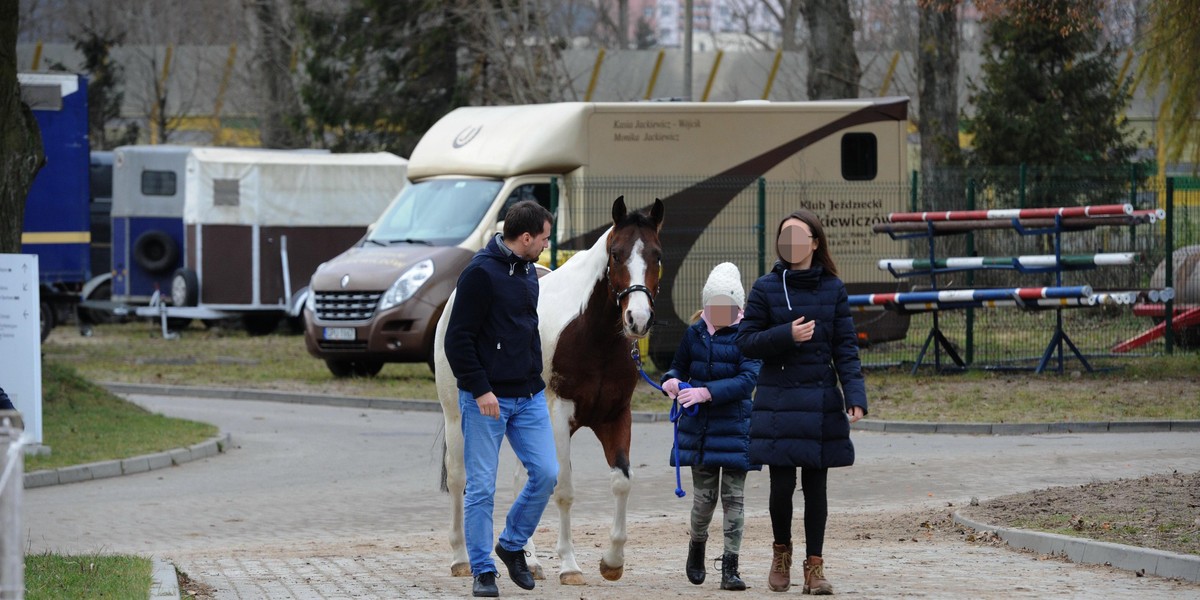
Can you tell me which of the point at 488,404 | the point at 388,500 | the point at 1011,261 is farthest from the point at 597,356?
the point at 1011,261

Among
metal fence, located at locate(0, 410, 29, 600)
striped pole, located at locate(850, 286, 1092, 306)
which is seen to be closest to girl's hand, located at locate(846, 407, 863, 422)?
metal fence, located at locate(0, 410, 29, 600)

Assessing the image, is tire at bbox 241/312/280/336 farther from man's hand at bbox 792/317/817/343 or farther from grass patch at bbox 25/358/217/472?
man's hand at bbox 792/317/817/343

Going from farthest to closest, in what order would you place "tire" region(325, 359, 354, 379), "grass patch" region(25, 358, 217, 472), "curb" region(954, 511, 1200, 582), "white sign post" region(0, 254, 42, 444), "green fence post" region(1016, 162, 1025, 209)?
"green fence post" region(1016, 162, 1025, 209)
"tire" region(325, 359, 354, 379)
"grass patch" region(25, 358, 217, 472)
"white sign post" region(0, 254, 42, 444)
"curb" region(954, 511, 1200, 582)

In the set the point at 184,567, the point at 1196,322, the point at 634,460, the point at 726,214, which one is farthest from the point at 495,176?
the point at 184,567

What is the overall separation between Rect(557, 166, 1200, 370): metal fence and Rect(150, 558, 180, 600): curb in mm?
11929

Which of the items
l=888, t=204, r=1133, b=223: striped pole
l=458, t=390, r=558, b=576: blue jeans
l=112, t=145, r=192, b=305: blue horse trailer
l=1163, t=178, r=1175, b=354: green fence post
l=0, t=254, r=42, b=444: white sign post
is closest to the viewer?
l=458, t=390, r=558, b=576: blue jeans

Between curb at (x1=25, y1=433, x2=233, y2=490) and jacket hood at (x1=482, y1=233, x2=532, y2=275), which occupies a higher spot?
jacket hood at (x1=482, y1=233, x2=532, y2=275)

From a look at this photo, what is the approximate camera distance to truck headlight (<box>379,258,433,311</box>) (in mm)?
20375

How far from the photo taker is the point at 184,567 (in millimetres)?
9562

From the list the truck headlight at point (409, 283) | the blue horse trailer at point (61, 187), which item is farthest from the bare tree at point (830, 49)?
the blue horse trailer at point (61, 187)

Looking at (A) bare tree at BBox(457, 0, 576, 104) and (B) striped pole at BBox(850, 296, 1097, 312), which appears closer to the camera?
(B) striped pole at BBox(850, 296, 1097, 312)

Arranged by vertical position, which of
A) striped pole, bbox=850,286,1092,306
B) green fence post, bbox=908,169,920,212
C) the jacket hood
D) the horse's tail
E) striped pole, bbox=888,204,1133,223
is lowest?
the horse's tail

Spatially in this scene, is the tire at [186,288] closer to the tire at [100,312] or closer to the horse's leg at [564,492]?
the tire at [100,312]

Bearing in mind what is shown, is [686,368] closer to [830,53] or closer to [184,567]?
[184,567]
